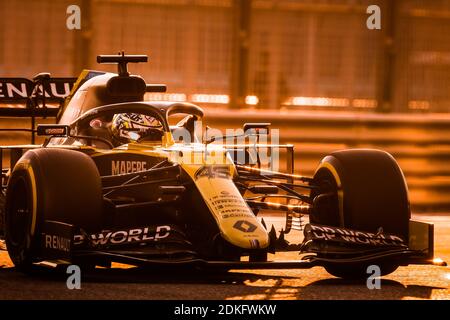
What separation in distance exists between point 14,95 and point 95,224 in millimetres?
3642

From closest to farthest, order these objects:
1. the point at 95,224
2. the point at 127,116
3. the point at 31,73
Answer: the point at 95,224 < the point at 127,116 < the point at 31,73

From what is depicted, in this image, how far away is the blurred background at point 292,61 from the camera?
1543cm

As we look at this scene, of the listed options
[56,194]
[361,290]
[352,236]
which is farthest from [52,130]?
[361,290]

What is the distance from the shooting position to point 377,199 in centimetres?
944

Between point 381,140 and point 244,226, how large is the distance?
673cm

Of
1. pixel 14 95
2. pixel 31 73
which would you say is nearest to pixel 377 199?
pixel 14 95

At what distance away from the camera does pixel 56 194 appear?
9.08m

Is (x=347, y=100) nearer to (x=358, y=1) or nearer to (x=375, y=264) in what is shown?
(x=358, y=1)

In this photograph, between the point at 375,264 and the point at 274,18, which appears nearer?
the point at 375,264

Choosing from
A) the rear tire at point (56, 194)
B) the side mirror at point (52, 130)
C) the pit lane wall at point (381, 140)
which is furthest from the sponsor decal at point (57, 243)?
the pit lane wall at point (381, 140)

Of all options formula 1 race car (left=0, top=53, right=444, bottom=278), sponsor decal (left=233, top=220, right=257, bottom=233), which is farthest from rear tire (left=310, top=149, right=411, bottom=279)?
sponsor decal (left=233, top=220, right=257, bottom=233)

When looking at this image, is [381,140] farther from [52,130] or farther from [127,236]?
[127,236]

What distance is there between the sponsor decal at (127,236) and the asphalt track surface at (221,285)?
245 mm
